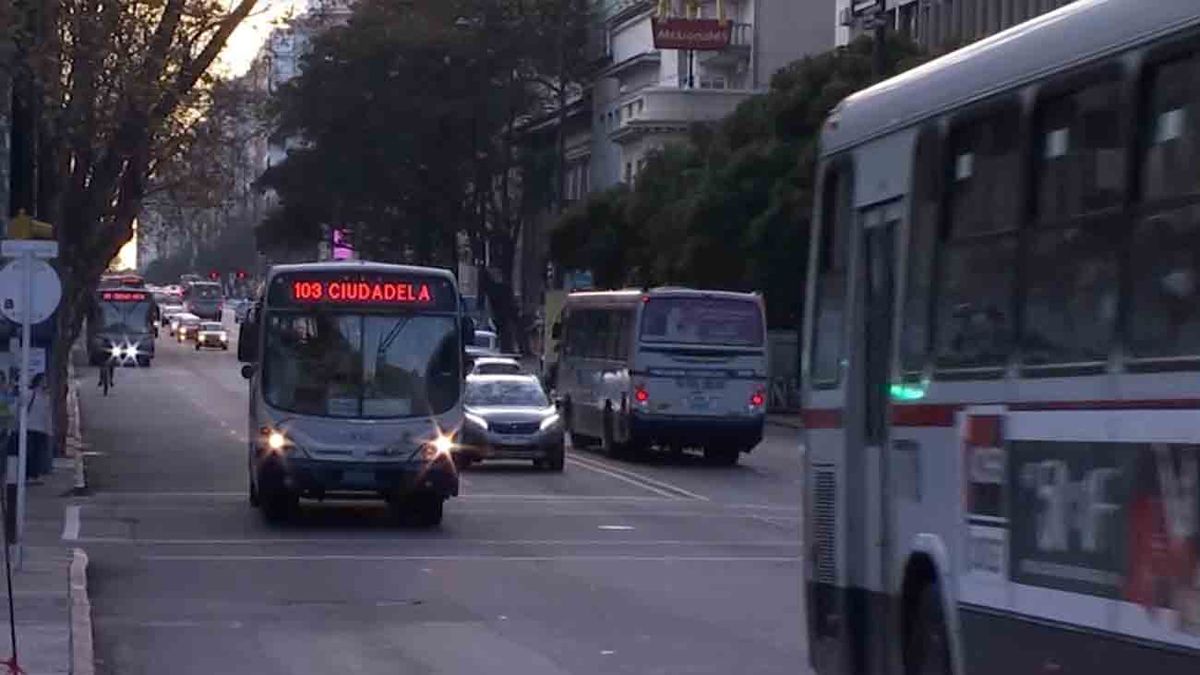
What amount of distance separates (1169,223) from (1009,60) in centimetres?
194

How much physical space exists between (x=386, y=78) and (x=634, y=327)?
4578 centimetres

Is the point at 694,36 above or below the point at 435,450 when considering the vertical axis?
above

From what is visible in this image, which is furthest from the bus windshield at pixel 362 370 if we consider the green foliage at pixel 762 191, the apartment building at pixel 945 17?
the green foliage at pixel 762 191

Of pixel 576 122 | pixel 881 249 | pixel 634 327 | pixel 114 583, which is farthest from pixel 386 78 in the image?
pixel 881 249

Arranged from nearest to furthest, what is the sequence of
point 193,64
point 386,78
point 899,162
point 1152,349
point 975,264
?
point 1152,349 < point 975,264 < point 899,162 < point 193,64 < point 386,78

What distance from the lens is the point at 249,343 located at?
94.5ft

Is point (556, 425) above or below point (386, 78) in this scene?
below

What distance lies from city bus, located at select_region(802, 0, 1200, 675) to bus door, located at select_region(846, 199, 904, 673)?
20mm

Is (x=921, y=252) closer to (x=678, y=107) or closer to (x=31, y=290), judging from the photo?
(x=31, y=290)

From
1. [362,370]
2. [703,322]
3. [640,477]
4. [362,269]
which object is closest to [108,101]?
[640,477]

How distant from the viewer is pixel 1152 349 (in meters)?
8.48

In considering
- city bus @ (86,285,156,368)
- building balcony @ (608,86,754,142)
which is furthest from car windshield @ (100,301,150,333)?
building balcony @ (608,86,754,142)

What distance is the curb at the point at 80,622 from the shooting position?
15.5 metres

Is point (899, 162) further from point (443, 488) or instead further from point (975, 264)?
point (443, 488)
